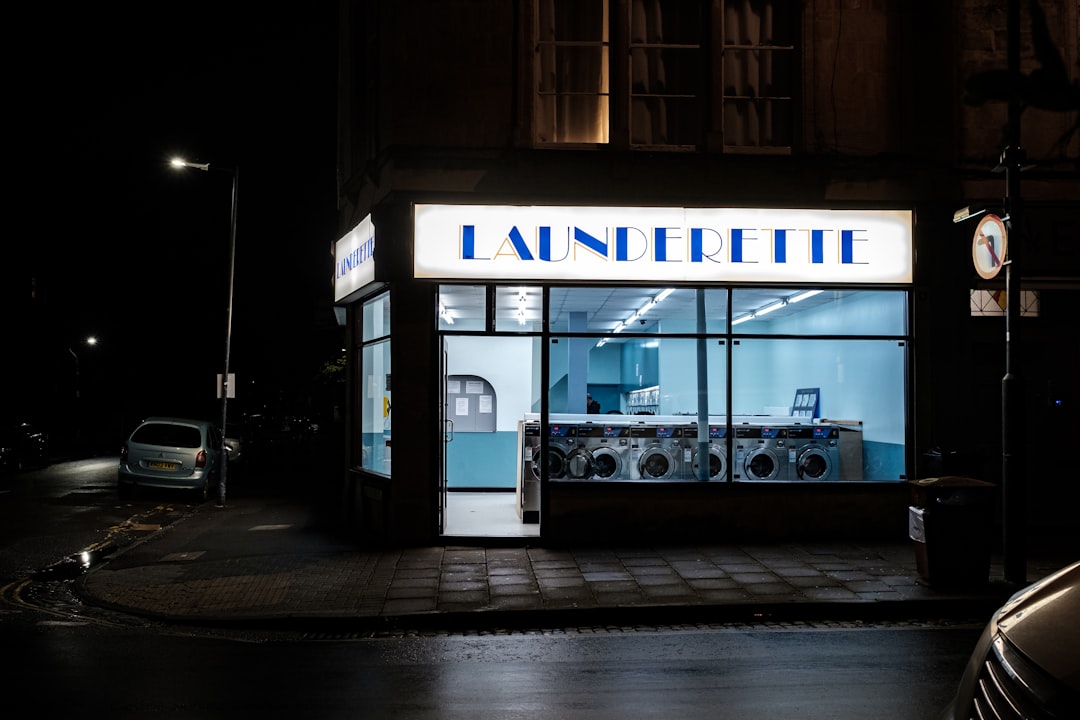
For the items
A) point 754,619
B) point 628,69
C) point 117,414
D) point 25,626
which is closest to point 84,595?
point 25,626

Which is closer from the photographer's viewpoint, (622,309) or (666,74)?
(666,74)

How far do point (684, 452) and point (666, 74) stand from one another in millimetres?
5083

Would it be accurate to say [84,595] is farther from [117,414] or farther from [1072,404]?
[117,414]

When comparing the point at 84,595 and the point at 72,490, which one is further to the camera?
the point at 72,490

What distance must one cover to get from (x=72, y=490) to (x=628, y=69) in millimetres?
16214

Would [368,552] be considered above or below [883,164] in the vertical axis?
below

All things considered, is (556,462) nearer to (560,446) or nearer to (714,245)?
(560,446)

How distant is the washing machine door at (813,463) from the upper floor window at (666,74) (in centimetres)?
413

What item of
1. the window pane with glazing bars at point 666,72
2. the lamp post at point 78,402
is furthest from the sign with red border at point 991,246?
the lamp post at point 78,402

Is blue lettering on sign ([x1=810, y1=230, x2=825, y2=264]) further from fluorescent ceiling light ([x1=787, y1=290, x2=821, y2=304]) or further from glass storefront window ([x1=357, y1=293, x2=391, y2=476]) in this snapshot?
glass storefront window ([x1=357, y1=293, x2=391, y2=476])

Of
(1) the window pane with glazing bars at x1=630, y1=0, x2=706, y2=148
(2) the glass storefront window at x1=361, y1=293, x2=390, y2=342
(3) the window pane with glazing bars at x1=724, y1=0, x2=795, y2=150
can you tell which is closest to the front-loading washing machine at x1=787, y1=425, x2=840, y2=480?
(3) the window pane with glazing bars at x1=724, y1=0, x2=795, y2=150

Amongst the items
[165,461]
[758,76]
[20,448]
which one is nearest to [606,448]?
[758,76]

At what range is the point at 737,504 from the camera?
1200 cm

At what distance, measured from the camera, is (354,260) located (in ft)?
44.5
